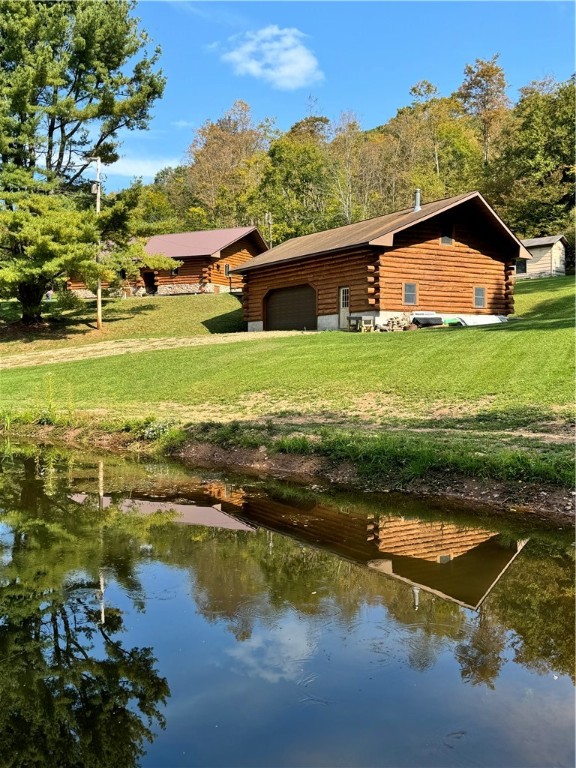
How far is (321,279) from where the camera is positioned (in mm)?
30719

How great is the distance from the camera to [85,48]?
32.2 m

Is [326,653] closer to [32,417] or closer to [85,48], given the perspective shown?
[32,417]

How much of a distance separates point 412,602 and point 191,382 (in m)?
14.2

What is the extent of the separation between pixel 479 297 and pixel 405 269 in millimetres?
4832

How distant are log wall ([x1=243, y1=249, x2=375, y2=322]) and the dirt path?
9.36 ft

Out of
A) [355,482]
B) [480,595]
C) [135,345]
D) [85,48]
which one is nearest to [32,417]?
[355,482]

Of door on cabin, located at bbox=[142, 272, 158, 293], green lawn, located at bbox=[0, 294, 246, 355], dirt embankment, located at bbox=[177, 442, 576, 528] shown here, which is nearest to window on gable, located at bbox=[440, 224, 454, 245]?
green lawn, located at bbox=[0, 294, 246, 355]

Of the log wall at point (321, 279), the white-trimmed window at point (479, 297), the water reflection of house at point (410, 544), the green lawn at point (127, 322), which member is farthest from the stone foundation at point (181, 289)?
the water reflection of house at point (410, 544)

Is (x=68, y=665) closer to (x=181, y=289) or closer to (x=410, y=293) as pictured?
(x=410, y=293)

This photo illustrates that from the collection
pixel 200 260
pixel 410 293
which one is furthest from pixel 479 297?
pixel 200 260

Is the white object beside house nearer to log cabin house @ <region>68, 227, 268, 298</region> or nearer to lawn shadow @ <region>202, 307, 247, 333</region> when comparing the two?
log cabin house @ <region>68, 227, 268, 298</region>


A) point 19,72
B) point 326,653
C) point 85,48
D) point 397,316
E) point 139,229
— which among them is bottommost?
point 326,653

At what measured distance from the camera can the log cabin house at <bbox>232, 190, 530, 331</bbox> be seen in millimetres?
27938

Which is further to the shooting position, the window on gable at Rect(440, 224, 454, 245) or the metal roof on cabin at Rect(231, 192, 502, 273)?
the window on gable at Rect(440, 224, 454, 245)
